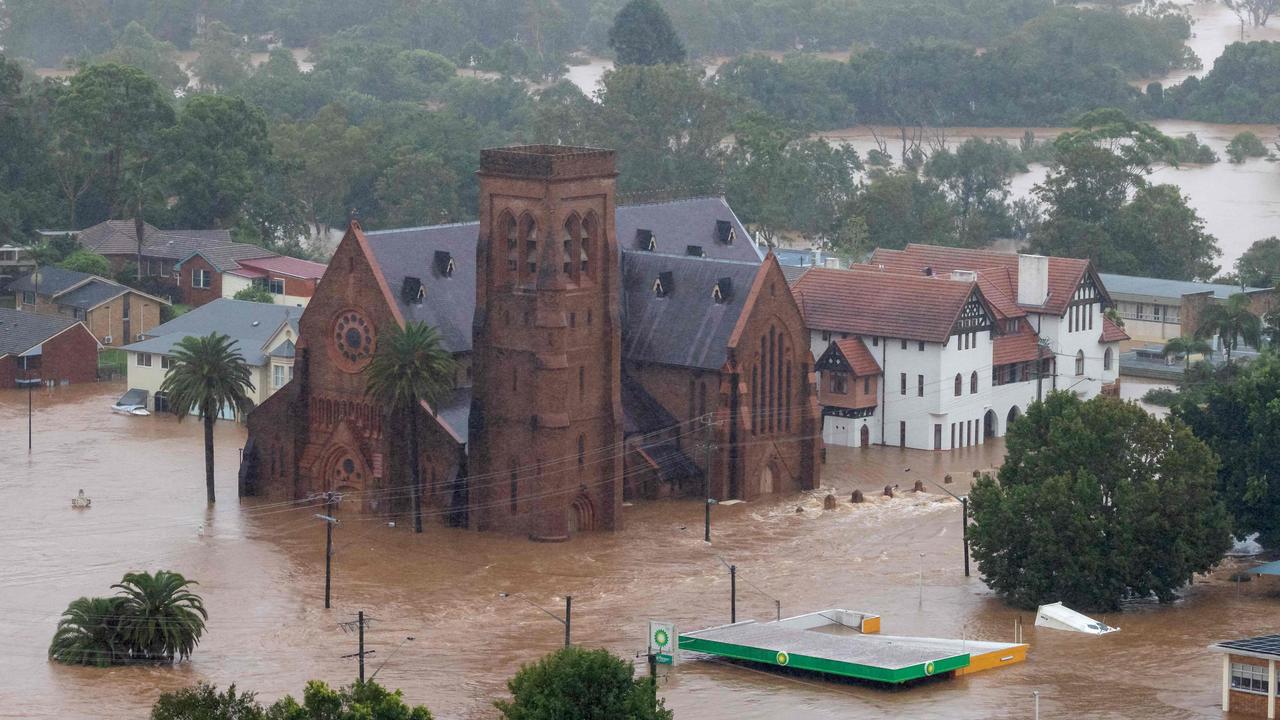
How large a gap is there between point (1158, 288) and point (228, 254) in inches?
2085

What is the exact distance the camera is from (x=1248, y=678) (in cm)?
8712

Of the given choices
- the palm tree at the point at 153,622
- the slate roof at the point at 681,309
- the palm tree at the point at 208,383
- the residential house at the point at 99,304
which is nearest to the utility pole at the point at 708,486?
the slate roof at the point at 681,309

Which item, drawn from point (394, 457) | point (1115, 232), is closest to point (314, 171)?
point (1115, 232)

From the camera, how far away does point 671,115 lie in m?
196

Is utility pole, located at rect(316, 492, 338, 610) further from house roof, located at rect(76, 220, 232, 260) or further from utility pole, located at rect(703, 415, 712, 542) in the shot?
house roof, located at rect(76, 220, 232, 260)

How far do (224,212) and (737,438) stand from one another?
6825cm

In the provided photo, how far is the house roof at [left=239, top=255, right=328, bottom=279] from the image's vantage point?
156 m

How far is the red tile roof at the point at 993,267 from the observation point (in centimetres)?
13588

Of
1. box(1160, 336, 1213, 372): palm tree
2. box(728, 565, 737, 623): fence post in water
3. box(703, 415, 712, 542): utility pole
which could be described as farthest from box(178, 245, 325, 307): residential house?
box(728, 565, 737, 623): fence post in water

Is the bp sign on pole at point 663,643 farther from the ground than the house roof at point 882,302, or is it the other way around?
the house roof at point 882,302

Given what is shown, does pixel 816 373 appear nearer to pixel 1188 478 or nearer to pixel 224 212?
pixel 1188 478

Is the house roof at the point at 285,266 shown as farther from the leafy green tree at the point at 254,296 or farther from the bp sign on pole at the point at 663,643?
the bp sign on pole at the point at 663,643

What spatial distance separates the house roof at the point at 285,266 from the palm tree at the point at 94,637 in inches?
2558

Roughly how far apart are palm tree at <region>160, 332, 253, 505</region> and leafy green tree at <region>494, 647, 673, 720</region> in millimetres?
39589
